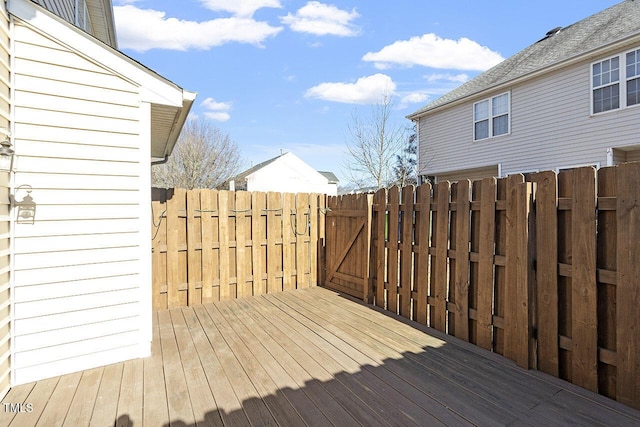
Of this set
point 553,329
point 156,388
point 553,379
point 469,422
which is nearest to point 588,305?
point 553,329

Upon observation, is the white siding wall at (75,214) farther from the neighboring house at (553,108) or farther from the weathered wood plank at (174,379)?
the neighboring house at (553,108)

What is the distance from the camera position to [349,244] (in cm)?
489

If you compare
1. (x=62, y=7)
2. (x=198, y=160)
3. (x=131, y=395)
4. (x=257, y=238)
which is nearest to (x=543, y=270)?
(x=131, y=395)

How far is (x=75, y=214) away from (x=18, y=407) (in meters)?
1.39

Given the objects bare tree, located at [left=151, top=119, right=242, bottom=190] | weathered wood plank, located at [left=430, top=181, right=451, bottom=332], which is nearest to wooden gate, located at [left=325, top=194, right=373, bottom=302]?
weathered wood plank, located at [left=430, top=181, right=451, bottom=332]

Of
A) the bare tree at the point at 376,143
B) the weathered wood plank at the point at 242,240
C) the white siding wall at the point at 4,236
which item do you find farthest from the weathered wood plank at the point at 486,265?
the bare tree at the point at 376,143

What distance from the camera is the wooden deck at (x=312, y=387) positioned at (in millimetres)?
1975

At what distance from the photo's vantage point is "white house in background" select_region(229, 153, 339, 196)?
69.7 ft

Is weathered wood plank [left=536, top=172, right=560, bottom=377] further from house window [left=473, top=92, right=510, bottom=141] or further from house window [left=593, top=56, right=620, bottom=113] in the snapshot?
house window [left=473, top=92, right=510, bottom=141]

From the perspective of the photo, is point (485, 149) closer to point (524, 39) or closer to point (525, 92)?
point (525, 92)

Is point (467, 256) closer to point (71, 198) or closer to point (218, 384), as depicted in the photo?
point (218, 384)

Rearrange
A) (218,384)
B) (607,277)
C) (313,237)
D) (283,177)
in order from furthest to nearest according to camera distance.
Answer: (283,177)
(313,237)
(218,384)
(607,277)

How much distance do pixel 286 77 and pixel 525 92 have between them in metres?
9.00

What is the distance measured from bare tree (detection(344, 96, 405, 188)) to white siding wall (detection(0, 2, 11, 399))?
12.5 m
